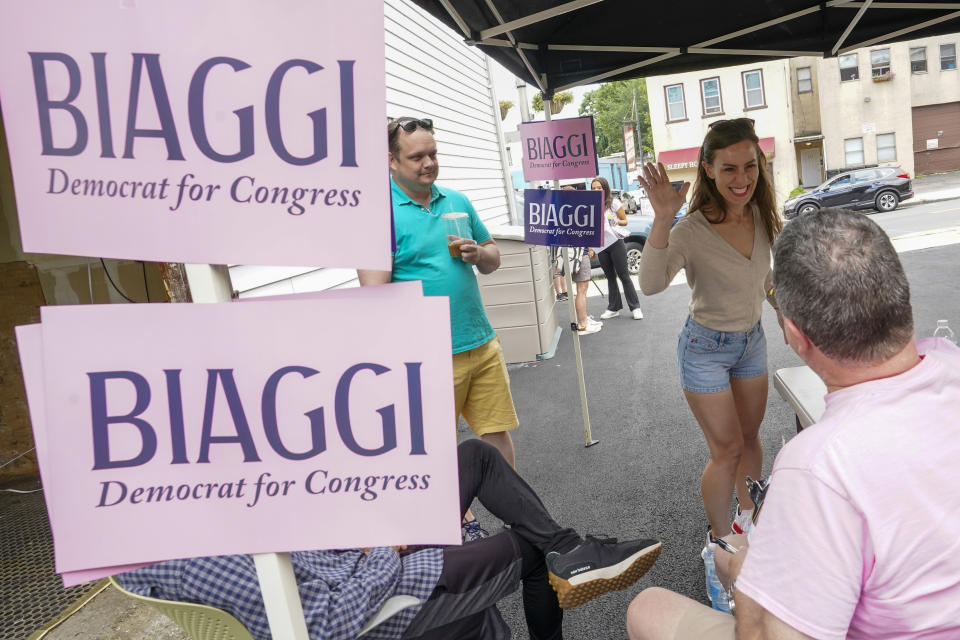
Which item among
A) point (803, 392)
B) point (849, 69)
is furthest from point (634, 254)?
point (849, 69)

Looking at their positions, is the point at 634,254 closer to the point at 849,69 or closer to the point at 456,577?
the point at 456,577

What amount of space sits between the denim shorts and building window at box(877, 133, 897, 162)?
3052 centimetres

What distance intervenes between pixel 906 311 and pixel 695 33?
3011 mm

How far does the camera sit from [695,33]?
356 centimetres

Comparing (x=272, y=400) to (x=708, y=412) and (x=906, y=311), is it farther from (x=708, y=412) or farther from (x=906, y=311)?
(x=708, y=412)

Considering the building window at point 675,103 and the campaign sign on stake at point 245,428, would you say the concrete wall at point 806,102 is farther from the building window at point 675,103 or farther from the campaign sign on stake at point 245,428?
the campaign sign on stake at point 245,428

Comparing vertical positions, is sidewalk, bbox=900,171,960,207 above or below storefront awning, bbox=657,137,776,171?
below

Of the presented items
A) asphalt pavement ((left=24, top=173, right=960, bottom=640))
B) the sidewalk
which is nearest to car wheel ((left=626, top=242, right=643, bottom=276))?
asphalt pavement ((left=24, top=173, right=960, bottom=640))

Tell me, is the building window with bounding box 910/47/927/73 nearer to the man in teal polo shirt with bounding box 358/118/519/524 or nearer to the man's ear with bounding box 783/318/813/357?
the man in teal polo shirt with bounding box 358/118/519/524

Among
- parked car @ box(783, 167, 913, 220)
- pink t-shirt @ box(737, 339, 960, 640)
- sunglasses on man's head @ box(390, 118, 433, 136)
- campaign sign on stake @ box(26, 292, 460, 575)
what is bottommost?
pink t-shirt @ box(737, 339, 960, 640)

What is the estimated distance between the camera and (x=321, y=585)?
1581 mm

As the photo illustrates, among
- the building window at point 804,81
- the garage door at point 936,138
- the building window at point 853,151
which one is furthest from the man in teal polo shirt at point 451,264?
the garage door at point 936,138

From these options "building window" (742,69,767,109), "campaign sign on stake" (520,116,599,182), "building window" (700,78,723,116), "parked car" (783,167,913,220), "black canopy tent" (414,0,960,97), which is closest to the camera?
"black canopy tent" (414,0,960,97)

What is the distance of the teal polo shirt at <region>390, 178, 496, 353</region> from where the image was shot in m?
2.61
